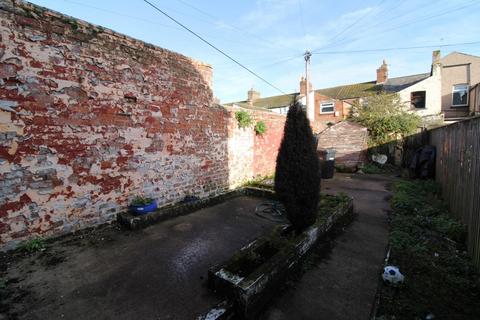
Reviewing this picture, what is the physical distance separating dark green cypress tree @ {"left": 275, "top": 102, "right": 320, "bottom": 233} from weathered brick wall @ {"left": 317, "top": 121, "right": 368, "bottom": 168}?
9498 mm

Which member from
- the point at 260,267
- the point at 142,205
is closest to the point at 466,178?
the point at 260,267

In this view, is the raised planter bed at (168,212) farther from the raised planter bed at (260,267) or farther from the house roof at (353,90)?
the house roof at (353,90)

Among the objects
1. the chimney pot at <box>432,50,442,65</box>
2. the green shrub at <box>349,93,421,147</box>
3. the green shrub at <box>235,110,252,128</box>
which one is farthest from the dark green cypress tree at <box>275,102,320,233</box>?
the chimney pot at <box>432,50,442,65</box>

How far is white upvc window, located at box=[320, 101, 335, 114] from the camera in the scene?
2105cm

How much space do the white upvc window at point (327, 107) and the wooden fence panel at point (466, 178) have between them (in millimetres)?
15922

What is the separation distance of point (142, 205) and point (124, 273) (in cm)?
186

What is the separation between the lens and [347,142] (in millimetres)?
13086

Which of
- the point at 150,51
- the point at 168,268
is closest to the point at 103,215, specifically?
the point at 168,268

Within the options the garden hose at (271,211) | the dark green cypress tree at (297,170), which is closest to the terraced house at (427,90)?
the garden hose at (271,211)

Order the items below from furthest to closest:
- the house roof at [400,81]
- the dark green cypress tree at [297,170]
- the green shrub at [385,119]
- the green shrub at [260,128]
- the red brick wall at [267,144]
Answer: the house roof at [400,81], the green shrub at [385,119], the red brick wall at [267,144], the green shrub at [260,128], the dark green cypress tree at [297,170]

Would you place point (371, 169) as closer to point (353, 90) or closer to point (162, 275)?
point (162, 275)

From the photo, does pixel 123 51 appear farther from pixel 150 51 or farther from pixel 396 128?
pixel 396 128

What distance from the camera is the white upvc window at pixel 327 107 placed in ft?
69.1

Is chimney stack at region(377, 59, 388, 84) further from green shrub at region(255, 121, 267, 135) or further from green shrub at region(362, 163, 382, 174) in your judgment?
green shrub at region(255, 121, 267, 135)
